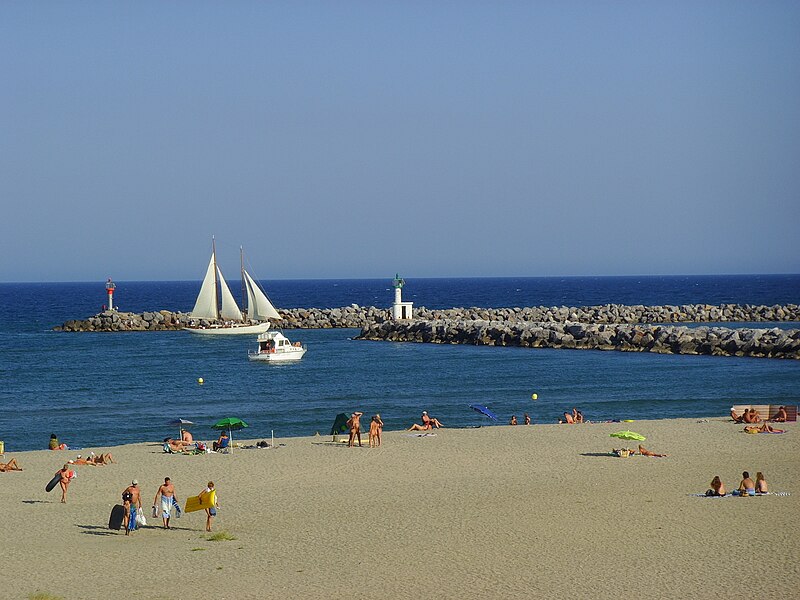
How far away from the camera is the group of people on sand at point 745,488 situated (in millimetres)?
20938

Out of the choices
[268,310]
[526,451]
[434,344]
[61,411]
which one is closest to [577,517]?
[526,451]

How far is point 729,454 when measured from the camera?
25.9 meters

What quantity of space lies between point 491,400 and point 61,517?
71.3ft

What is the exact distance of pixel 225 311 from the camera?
261 feet

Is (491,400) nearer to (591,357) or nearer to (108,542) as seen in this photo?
(591,357)

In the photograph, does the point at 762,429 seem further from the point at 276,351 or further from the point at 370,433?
the point at 276,351

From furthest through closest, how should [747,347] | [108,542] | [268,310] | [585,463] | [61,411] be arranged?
[268,310], [747,347], [61,411], [585,463], [108,542]

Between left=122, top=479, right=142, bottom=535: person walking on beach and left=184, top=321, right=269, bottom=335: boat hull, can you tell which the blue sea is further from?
left=122, top=479, right=142, bottom=535: person walking on beach

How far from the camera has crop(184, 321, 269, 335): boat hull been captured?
76.6 m

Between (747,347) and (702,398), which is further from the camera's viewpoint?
(747,347)

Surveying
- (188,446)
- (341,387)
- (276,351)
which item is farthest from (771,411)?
(276,351)

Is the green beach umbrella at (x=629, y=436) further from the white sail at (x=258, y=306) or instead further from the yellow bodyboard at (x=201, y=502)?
the white sail at (x=258, y=306)

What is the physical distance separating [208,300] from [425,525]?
62.5 meters

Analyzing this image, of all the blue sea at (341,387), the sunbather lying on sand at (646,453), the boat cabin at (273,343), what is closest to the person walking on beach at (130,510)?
the sunbather lying on sand at (646,453)
